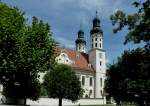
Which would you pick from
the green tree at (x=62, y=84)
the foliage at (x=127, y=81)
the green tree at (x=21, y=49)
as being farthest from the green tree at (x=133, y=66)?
the green tree at (x=62, y=84)

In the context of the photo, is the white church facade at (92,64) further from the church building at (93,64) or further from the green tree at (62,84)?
the green tree at (62,84)

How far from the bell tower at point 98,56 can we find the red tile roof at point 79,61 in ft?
5.60

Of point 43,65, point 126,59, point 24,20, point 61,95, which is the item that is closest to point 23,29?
point 24,20

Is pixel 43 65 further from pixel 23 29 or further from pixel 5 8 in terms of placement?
pixel 5 8

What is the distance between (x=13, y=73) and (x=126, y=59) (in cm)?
2048

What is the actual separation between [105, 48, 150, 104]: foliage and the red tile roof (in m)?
53.4

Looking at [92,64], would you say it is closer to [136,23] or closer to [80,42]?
[80,42]

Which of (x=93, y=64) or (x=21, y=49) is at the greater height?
(x=93, y=64)

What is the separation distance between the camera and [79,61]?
312 ft

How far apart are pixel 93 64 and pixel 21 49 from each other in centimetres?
5244

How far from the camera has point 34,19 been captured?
51.7 meters

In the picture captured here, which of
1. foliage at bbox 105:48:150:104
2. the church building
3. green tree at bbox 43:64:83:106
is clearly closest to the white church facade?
the church building

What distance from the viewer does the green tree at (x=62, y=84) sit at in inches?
2279

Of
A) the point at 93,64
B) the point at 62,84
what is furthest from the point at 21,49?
the point at 93,64
